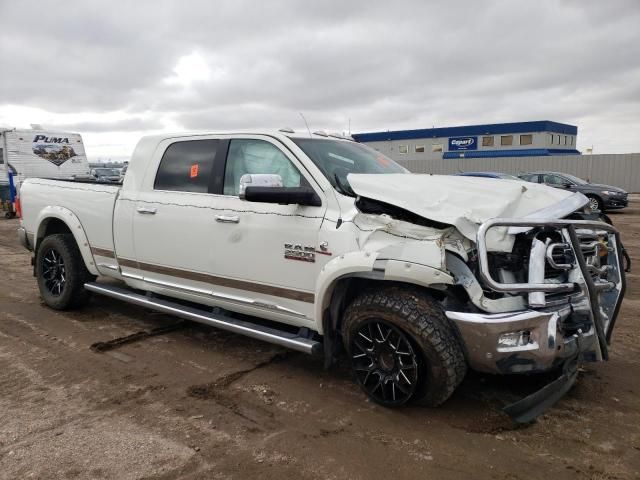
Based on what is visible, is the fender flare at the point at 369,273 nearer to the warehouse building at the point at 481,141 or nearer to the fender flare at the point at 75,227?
the fender flare at the point at 75,227

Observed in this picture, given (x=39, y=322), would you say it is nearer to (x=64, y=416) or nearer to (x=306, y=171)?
(x=64, y=416)

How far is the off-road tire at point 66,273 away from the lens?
5762 mm

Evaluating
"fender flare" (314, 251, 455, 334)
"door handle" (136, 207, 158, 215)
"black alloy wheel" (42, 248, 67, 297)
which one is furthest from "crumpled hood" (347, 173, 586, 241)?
"black alloy wheel" (42, 248, 67, 297)

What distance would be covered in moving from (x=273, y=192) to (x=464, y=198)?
125 cm

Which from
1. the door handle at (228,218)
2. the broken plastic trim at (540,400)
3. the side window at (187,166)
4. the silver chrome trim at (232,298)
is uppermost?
the side window at (187,166)

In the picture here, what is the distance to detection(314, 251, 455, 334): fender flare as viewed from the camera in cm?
314

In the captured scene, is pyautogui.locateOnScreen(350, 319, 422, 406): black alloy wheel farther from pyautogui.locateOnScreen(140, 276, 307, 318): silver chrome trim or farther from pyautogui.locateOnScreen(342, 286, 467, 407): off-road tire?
pyautogui.locateOnScreen(140, 276, 307, 318): silver chrome trim

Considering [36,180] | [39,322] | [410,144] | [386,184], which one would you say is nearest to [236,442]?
[386,184]

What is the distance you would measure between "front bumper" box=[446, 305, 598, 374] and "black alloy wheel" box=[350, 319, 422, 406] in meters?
0.39

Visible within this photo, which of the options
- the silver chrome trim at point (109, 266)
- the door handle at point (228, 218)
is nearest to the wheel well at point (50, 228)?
the silver chrome trim at point (109, 266)

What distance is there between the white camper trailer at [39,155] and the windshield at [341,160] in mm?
15932

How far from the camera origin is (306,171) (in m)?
3.94

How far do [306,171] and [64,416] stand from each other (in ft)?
7.72

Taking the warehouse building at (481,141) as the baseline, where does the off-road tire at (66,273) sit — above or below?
below
